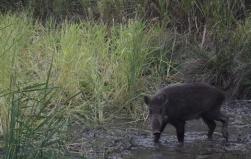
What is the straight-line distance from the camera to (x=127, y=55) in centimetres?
799

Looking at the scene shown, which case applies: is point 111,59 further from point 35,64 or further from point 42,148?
point 42,148

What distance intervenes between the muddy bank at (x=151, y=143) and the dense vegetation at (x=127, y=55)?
28 cm

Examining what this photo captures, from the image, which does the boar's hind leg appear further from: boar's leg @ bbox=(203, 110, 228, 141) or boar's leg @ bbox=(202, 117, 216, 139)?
boar's leg @ bbox=(202, 117, 216, 139)

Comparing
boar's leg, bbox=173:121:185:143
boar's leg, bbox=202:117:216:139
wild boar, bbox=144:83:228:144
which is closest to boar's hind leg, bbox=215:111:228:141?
wild boar, bbox=144:83:228:144

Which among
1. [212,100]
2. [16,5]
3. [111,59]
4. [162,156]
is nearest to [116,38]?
[111,59]

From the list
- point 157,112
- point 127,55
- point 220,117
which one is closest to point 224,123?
point 220,117

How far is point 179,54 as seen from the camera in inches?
382

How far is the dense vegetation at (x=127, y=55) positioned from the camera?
24.7 feet

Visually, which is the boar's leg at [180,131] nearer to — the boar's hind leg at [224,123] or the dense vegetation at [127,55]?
the boar's hind leg at [224,123]

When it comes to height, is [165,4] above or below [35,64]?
above

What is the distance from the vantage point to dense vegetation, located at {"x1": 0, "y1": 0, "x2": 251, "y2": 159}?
754 cm

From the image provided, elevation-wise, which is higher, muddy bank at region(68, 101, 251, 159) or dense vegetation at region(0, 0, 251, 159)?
dense vegetation at region(0, 0, 251, 159)

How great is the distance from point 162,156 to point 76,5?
255 inches

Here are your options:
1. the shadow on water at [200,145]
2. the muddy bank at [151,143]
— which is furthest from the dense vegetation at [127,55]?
the shadow on water at [200,145]
